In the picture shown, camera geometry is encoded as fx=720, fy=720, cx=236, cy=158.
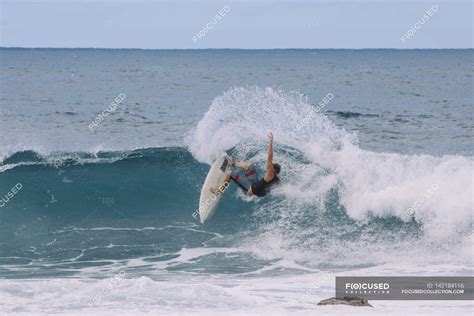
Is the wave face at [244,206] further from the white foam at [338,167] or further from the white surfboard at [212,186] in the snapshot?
the white surfboard at [212,186]

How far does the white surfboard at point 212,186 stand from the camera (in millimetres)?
14778

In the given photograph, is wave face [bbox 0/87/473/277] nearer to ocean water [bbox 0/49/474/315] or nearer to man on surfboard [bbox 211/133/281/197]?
ocean water [bbox 0/49/474/315]

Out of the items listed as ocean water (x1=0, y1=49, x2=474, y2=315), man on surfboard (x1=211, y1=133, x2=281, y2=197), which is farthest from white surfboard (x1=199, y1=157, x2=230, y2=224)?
man on surfboard (x1=211, y1=133, x2=281, y2=197)

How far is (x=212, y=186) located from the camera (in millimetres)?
14922

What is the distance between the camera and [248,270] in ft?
41.0

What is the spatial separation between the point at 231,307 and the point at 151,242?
5.27 meters

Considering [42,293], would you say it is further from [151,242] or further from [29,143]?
[29,143]

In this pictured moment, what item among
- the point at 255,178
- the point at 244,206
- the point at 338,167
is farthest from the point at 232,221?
the point at 338,167

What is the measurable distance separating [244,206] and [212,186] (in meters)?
1.64

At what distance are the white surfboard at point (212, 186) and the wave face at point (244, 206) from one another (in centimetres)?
37

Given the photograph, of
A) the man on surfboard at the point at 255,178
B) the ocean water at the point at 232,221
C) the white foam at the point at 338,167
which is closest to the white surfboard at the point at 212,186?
the ocean water at the point at 232,221

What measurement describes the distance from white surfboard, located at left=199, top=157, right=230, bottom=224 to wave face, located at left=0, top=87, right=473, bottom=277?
0.37 metres

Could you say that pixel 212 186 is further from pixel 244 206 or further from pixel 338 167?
pixel 338 167

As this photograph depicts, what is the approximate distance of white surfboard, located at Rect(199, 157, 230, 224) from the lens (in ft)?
48.5
